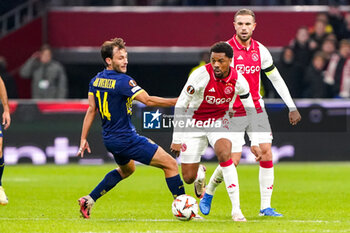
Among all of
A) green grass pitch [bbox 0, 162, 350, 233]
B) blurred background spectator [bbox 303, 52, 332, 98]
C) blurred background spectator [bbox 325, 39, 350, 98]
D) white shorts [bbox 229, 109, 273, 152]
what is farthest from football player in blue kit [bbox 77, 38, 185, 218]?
blurred background spectator [bbox 325, 39, 350, 98]

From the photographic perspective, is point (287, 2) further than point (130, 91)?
Yes

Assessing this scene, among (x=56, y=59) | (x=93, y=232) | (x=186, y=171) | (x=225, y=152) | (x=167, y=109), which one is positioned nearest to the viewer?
(x=93, y=232)

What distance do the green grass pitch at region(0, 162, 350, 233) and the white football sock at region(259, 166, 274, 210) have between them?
0.71 ft

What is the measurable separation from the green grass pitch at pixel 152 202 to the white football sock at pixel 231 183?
204 millimetres

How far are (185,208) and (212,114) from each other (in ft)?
3.82

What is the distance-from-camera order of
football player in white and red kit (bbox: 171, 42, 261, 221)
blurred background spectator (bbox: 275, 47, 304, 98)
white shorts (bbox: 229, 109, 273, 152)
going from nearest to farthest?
football player in white and red kit (bbox: 171, 42, 261, 221) < white shorts (bbox: 229, 109, 273, 152) < blurred background spectator (bbox: 275, 47, 304, 98)

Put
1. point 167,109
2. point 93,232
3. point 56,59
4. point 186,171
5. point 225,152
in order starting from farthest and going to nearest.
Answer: point 56,59 → point 167,109 → point 186,171 → point 225,152 → point 93,232

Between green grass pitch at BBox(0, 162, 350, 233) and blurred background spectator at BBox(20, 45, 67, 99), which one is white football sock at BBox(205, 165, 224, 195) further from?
blurred background spectator at BBox(20, 45, 67, 99)

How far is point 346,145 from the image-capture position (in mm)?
17469

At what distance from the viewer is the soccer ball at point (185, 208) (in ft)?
30.2

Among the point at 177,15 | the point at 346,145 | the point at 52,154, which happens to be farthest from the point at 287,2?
the point at 52,154

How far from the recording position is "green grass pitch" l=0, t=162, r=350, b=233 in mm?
8922

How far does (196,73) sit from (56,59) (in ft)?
40.0

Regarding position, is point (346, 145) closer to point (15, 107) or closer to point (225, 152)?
point (15, 107)
